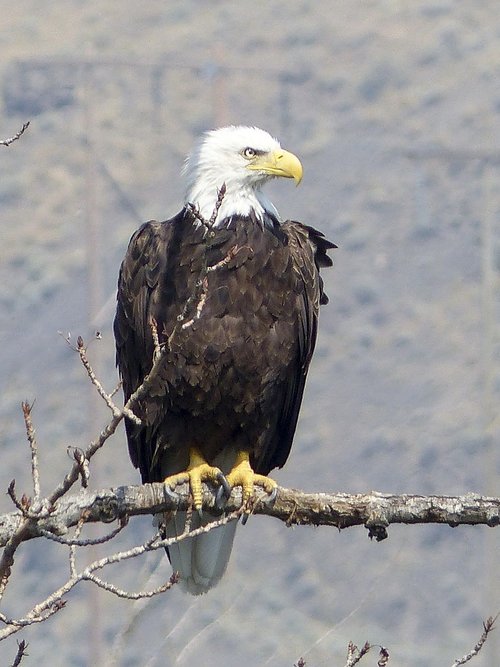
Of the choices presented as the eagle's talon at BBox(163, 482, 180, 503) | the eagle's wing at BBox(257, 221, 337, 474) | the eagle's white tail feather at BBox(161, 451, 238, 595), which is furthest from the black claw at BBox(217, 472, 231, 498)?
the eagle's white tail feather at BBox(161, 451, 238, 595)

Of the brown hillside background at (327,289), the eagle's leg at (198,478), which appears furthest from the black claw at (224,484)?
the brown hillside background at (327,289)

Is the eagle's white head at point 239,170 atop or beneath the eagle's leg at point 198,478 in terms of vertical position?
atop

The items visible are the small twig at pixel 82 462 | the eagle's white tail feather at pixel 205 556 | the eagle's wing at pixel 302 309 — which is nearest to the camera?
the small twig at pixel 82 462

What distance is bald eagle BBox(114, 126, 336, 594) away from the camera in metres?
4.96

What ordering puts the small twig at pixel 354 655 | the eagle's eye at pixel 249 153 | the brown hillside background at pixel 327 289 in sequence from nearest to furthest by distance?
1. the small twig at pixel 354 655
2. the eagle's eye at pixel 249 153
3. the brown hillside background at pixel 327 289

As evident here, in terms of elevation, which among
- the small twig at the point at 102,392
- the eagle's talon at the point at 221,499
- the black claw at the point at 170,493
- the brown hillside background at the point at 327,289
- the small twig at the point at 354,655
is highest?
the brown hillside background at the point at 327,289

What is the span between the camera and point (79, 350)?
3.33m

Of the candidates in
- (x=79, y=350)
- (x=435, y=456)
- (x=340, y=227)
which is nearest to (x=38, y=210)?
(x=340, y=227)

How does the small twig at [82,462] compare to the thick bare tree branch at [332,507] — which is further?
the thick bare tree branch at [332,507]

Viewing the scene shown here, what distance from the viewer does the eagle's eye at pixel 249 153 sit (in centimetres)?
540

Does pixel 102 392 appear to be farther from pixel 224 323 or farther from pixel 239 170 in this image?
pixel 239 170

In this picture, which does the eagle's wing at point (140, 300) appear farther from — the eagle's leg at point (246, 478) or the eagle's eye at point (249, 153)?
the eagle's eye at point (249, 153)

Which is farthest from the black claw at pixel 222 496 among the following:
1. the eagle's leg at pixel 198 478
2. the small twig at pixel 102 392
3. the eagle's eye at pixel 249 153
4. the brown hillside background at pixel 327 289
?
the brown hillside background at pixel 327 289

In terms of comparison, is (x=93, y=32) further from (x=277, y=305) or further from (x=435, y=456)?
(x=277, y=305)
